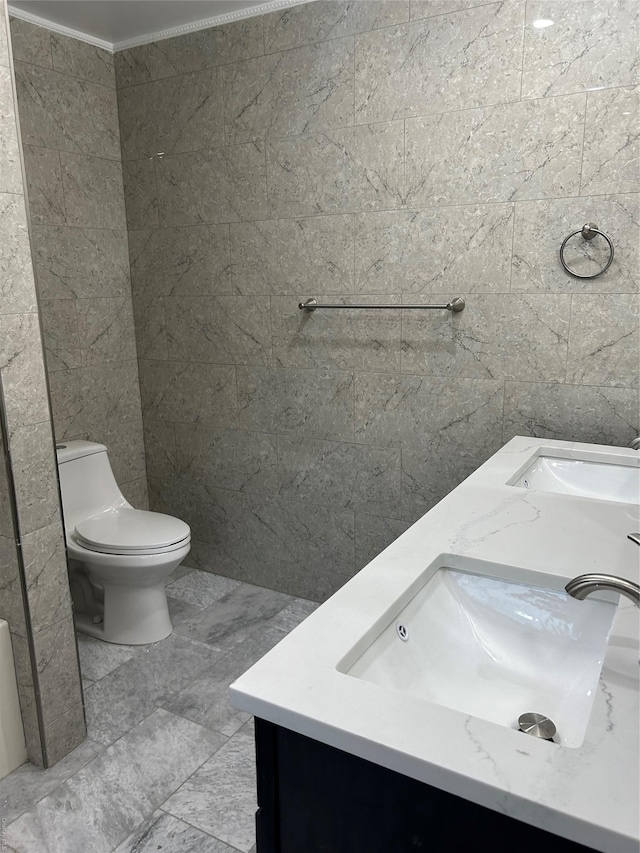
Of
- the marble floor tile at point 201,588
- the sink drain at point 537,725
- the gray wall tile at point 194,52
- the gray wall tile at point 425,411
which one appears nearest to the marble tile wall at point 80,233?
the gray wall tile at point 194,52

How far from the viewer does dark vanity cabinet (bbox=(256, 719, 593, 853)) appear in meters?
0.72

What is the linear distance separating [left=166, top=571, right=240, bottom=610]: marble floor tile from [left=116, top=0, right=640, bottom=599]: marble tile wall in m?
0.07

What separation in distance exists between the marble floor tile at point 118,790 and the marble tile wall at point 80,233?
1.36 m

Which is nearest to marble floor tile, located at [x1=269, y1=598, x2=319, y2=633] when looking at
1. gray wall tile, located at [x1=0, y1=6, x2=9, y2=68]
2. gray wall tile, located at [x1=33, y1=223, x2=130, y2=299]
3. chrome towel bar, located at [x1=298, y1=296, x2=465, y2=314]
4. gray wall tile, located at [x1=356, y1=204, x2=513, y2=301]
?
chrome towel bar, located at [x1=298, y1=296, x2=465, y2=314]

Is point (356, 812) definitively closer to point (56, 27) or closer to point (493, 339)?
point (493, 339)

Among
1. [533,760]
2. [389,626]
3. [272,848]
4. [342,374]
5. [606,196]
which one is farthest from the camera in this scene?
[342,374]

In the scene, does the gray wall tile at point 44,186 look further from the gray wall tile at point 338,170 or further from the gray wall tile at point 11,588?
the gray wall tile at point 11,588

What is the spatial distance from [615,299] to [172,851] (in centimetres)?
196

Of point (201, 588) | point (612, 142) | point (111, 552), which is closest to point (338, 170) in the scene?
point (612, 142)

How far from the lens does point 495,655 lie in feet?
3.67

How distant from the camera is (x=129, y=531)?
2465mm

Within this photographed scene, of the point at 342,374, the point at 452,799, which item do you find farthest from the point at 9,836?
the point at 342,374

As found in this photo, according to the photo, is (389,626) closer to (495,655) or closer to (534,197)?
(495,655)

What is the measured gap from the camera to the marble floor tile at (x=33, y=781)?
1.71m
